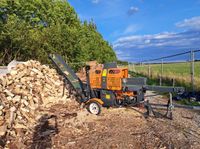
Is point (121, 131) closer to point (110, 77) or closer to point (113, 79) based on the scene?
point (113, 79)

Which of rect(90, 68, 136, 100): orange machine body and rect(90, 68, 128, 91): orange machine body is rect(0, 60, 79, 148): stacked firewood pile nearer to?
rect(90, 68, 128, 91): orange machine body

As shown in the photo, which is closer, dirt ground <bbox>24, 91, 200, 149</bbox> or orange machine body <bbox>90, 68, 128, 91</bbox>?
dirt ground <bbox>24, 91, 200, 149</bbox>

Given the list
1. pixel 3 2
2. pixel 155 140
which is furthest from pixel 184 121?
pixel 3 2

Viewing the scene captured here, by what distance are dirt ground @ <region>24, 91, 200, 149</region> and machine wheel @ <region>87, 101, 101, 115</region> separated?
0.19m

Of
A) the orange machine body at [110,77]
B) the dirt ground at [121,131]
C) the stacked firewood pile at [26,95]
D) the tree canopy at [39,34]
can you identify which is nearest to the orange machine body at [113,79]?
the orange machine body at [110,77]

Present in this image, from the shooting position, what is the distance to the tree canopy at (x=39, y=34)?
2159 centimetres

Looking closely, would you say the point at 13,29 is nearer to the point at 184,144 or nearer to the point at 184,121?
the point at 184,121

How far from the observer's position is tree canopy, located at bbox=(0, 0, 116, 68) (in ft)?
70.8

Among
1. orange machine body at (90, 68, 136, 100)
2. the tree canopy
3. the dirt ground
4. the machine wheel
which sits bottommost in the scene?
the dirt ground

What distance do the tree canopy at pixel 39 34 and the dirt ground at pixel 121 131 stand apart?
503 inches

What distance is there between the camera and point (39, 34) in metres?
24.1

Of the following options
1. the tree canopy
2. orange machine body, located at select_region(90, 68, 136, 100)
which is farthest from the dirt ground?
the tree canopy

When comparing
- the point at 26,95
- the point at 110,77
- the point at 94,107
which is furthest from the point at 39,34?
the point at 110,77

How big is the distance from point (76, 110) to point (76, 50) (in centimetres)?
1555
